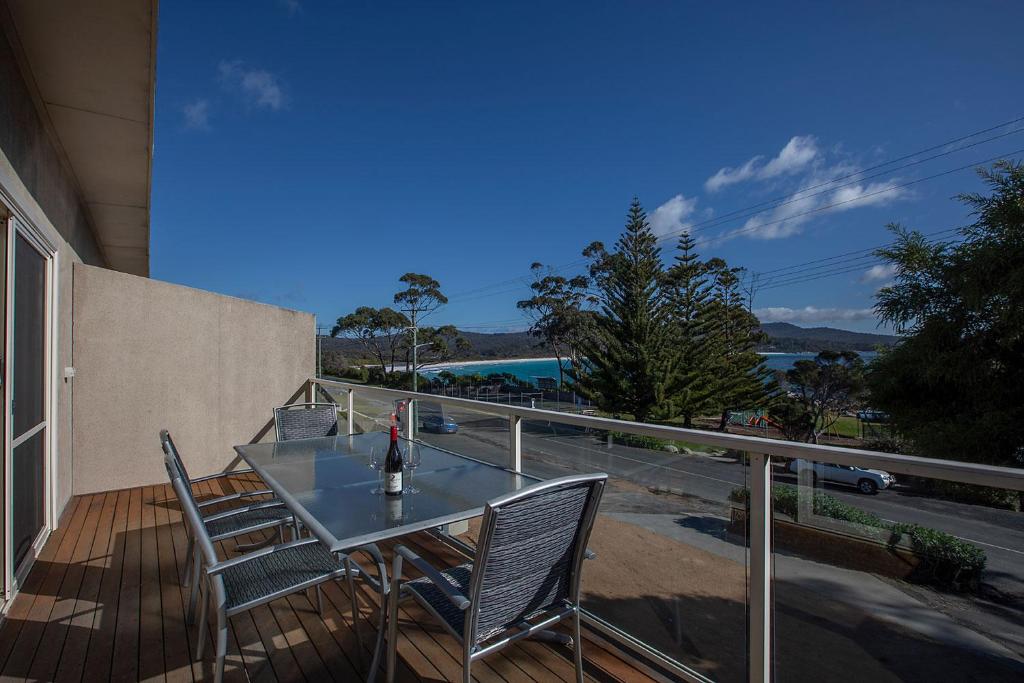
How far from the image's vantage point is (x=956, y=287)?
11.8 m

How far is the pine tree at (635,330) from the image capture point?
2134 cm

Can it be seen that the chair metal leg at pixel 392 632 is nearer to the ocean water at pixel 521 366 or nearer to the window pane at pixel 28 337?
the window pane at pixel 28 337

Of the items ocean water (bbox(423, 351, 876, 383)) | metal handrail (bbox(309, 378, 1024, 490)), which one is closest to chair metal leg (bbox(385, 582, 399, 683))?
metal handrail (bbox(309, 378, 1024, 490))

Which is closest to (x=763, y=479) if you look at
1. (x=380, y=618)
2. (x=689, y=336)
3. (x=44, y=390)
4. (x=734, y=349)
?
(x=380, y=618)

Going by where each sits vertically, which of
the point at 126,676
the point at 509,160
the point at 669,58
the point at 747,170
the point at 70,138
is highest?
the point at 747,170

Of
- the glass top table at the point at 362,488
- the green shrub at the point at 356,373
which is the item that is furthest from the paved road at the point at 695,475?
the green shrub at the point at 356,373

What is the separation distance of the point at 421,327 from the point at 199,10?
29222 millimetres

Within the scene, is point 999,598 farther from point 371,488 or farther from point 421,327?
point 421,327

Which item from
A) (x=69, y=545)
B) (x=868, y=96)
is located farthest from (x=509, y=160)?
(x=69, y=545)

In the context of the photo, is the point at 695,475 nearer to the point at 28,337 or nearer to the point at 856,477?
the point at 856,477

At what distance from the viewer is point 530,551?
1.31 meters

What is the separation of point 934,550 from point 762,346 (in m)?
32.8

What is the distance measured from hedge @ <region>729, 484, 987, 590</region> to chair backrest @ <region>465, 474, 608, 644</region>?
0.61m

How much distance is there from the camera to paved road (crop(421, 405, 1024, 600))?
1.02 meters
